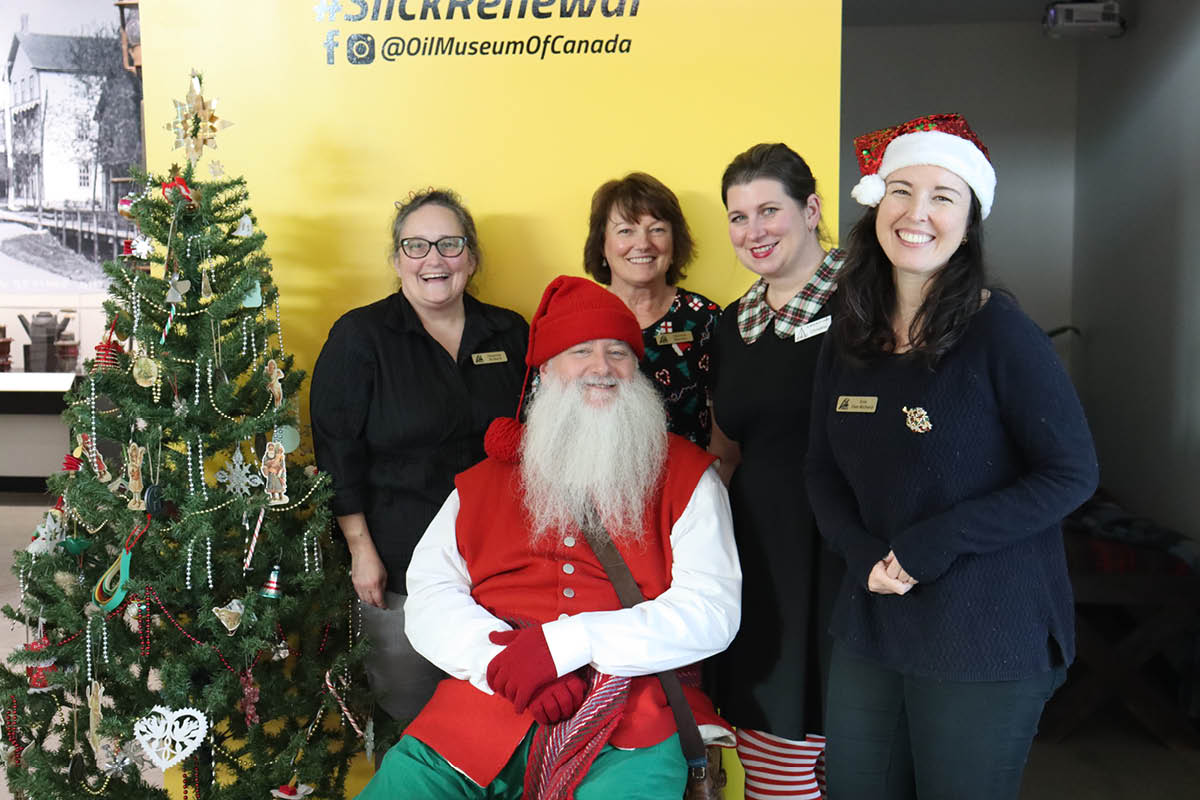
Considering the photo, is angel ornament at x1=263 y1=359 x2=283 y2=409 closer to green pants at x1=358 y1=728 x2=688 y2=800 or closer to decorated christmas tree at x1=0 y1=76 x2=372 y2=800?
decorated christmas tree at x1=0 y1=76 x2=372 y2=800

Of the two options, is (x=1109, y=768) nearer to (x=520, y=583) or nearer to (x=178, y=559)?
(x=520, y=583)

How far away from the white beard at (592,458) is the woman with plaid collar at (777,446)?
0.24m

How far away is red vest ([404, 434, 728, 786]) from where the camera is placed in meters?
2.25

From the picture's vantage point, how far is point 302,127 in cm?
340

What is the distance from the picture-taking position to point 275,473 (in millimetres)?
2756

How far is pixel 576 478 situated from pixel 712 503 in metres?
0.35

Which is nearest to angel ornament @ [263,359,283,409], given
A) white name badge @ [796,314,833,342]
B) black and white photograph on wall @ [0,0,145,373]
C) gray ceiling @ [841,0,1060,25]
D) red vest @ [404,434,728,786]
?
red vest @ [404,434,728,786]

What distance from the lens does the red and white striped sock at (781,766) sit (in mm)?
2664

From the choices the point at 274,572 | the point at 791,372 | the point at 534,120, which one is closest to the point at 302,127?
the point at 534,120

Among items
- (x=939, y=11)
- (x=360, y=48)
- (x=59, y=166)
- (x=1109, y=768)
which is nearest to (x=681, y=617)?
(x=360, y=48)

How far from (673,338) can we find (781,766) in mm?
1264

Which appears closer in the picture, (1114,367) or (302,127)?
(302,127)

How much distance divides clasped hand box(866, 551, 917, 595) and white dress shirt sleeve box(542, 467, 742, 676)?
501mm

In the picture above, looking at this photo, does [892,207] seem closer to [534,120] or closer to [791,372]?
[791,372]
